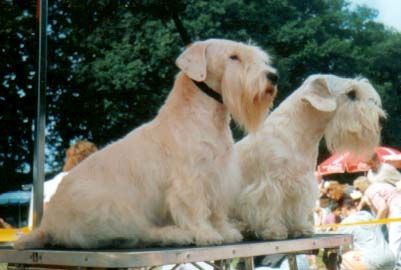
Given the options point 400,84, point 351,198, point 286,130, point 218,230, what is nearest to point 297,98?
point 286,130

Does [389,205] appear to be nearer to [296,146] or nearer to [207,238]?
[296,146]

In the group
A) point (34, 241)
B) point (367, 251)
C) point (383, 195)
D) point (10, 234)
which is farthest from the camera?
point (383, 195)

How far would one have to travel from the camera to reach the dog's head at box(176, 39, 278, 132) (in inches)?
130

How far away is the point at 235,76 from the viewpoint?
333 centimetres

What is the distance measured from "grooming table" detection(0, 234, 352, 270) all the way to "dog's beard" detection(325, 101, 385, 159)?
0.83 m

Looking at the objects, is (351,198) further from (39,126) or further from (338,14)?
(338,14)

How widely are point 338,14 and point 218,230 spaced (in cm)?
2605

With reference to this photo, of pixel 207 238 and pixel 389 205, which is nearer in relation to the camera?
pixel 207 238

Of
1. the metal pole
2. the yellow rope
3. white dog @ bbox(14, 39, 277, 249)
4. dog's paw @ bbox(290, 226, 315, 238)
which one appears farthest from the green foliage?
white dog @ bbox(14, 39, 277, 249)

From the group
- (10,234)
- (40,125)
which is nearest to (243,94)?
(40,125)

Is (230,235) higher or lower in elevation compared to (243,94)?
lower

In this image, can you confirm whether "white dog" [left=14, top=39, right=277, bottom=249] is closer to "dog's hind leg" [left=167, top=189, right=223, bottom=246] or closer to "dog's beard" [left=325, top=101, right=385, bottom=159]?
"dog's hind leg" [left=167, top=189, right=223, bottom=246]

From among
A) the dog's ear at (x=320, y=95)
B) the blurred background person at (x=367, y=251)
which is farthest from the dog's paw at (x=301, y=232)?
the blurred background person at (x=367, y=251)

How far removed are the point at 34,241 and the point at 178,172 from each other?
2.32 ft
